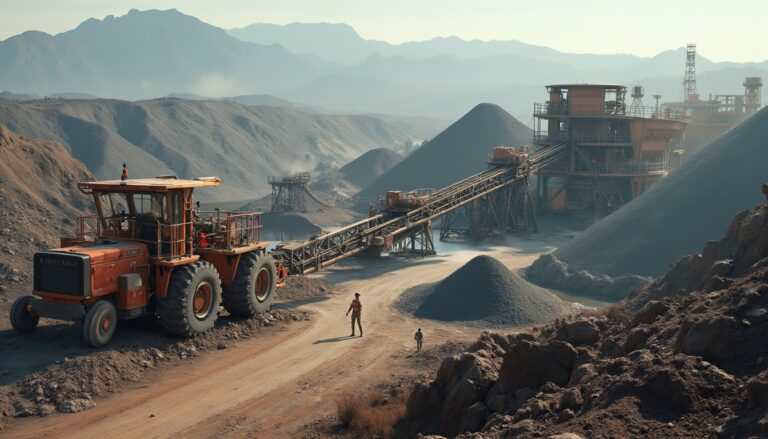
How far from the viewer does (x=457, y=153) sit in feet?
198

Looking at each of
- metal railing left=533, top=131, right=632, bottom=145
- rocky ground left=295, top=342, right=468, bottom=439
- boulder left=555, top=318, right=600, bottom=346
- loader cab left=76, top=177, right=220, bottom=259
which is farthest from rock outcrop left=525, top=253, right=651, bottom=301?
loader cab left=76, top=177, right=220, bottom=259

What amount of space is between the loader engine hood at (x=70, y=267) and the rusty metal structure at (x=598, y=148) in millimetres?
35707

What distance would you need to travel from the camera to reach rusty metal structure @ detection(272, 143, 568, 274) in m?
26.7

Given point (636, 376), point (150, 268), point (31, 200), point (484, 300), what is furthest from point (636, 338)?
point (31, 200)

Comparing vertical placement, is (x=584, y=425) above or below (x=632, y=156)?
below

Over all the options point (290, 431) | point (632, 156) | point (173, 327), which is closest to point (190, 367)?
point (173, 327)

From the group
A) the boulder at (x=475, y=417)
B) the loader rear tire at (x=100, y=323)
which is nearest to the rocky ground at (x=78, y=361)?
the loader rear tire at (x=100, y=323)

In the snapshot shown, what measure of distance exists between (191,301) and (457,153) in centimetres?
4477

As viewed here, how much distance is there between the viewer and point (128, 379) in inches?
614

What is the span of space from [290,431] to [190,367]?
392 cm

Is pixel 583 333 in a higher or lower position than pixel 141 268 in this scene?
lower

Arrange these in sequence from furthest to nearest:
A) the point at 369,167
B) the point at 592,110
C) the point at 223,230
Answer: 1. the point at 369,167
2. the point at 592,110
3. the point at 223,230

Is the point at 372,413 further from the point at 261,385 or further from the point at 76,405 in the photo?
the point at 76,405

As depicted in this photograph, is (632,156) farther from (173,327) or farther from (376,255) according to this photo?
(173,327)
